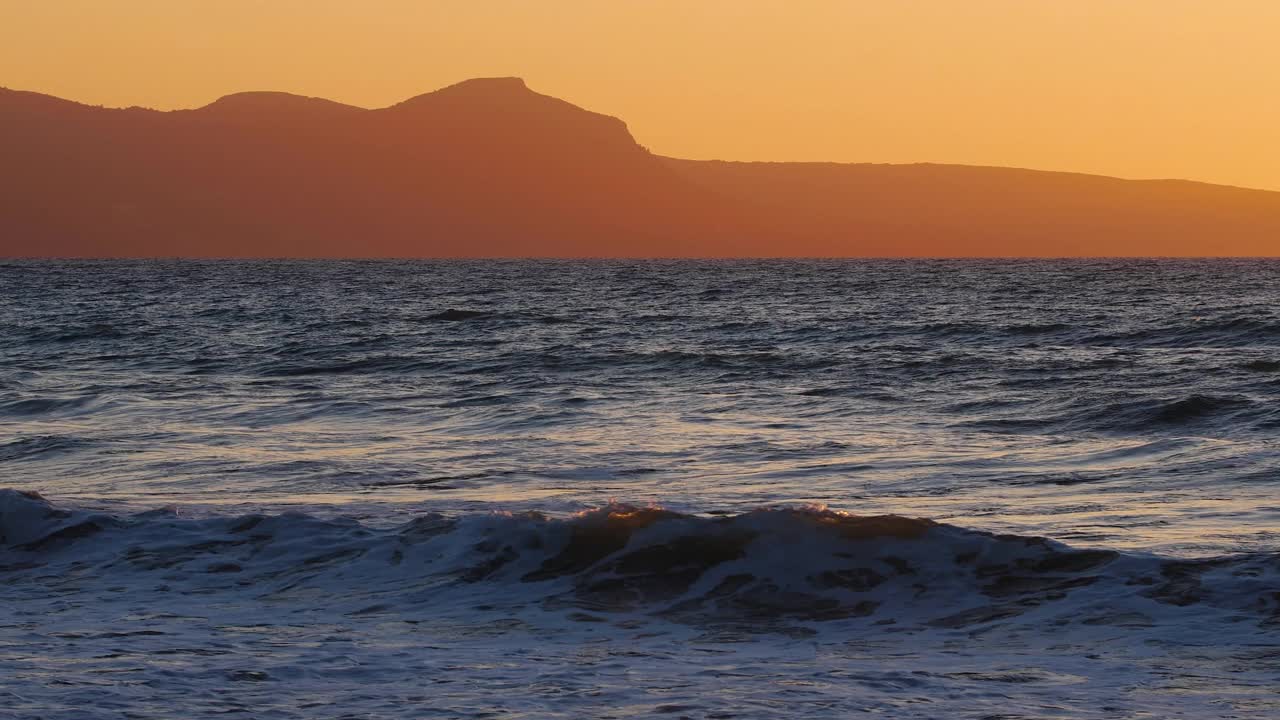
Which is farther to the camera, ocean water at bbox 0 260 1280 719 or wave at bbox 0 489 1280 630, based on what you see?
wave at bbox 0 489 1280 630

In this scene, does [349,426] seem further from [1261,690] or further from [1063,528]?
[1261,690]

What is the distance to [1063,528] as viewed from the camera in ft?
36.4

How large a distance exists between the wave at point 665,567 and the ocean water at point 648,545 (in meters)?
0.03

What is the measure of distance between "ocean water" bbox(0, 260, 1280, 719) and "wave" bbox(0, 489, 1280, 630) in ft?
0.10

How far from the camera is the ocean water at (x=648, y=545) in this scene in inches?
287

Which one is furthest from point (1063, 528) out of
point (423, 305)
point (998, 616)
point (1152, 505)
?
point (423, 305)

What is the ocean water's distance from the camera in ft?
23.9

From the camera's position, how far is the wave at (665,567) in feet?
29.5

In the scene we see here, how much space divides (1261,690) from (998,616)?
1910mm

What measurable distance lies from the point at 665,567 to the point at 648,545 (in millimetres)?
384

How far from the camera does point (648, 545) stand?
10523 mm

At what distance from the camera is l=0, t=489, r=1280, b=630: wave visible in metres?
8.98

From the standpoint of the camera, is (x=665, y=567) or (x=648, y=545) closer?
(x=665, y=567)

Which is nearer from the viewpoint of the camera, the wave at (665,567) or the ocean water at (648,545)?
the ocean water at (648,545)
